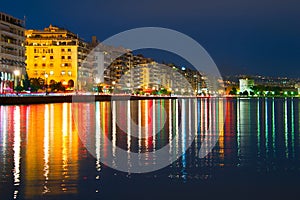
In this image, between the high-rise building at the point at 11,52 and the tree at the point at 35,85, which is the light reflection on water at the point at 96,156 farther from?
the tree at the point at 35,85

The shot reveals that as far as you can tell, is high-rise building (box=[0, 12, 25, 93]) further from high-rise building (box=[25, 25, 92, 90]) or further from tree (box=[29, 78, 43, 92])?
high-rise building (box=[25, 25, 92, 90])

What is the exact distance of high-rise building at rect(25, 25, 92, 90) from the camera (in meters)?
128

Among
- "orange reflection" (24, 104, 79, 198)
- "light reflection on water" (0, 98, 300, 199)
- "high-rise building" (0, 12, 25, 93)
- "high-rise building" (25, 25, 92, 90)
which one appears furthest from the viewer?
"high-rise building" (25, 25, 92, 90)

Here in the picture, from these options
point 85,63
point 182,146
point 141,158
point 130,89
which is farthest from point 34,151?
point 130,89

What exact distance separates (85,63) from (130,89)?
5019cm

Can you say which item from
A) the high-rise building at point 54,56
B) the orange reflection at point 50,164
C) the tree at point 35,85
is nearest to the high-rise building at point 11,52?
the tree at point 35,85

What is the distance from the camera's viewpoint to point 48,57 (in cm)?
12862

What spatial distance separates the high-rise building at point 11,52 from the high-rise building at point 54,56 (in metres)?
28.8

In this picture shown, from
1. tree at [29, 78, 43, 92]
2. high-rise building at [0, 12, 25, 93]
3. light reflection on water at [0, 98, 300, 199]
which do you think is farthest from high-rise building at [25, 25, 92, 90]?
light reflection on water at [0, 98, 300, 199]

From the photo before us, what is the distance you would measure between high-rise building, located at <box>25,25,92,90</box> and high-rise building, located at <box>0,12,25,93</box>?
28.8 m

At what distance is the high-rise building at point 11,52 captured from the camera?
86.8 metres

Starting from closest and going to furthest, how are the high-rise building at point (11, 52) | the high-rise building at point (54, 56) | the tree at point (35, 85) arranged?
the high-rise building at point (11, 52)
the tree at point (35, 85)
the high-rise building at point (54, 56)

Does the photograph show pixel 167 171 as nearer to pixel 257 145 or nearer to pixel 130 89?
pixel 257 145

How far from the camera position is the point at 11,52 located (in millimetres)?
92125
